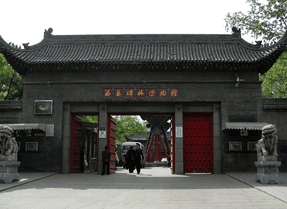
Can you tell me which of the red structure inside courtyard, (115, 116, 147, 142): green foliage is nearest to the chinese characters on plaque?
the red structure inside courtyard

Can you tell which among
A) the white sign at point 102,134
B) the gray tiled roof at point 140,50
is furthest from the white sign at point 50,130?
the gray tiled roof at point 140,50

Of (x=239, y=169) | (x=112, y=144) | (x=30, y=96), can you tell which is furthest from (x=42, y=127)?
(x=239, y=169)

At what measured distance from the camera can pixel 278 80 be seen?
22.3m

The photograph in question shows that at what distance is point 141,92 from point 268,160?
6535 millimetres

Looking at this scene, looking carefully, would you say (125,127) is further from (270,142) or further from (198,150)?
(270,142)

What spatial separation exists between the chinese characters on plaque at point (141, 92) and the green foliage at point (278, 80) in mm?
9041

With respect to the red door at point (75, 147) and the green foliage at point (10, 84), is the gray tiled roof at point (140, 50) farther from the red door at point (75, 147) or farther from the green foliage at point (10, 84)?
the green foliage at point (10, 84)

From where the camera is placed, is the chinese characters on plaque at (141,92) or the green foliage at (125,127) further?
the green foliage at (125,127)

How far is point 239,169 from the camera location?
15281 millimetres

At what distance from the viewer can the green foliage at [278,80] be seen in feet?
71.5

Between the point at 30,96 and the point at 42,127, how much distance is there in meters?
1.68

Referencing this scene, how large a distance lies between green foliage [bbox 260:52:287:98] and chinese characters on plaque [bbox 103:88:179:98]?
9.04 metres

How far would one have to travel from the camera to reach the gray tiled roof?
15.6 m

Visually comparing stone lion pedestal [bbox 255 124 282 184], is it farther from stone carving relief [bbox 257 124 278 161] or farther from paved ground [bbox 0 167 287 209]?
paved ground [bbox 0 167 287 209]
